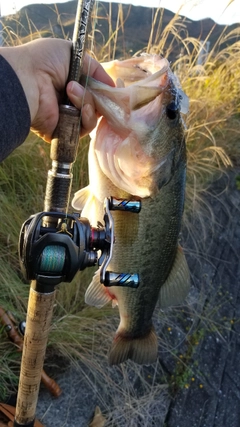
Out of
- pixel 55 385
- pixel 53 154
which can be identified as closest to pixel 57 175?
pixel 53 154

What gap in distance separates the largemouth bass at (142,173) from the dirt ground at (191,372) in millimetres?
898

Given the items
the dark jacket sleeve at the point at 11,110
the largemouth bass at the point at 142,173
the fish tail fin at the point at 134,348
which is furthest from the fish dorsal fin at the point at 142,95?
the fish tail fin at the point at 134,348

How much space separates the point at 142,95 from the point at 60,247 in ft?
2.00

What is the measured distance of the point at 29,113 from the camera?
4.41ft

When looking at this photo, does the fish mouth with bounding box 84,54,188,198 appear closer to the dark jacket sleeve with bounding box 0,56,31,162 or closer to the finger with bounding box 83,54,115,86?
the finger with bounding box 83,54,115,86

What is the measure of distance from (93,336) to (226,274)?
1.82m

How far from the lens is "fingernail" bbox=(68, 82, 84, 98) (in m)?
1.29

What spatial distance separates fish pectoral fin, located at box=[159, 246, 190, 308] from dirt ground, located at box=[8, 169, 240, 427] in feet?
3.10

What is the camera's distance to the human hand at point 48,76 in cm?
134

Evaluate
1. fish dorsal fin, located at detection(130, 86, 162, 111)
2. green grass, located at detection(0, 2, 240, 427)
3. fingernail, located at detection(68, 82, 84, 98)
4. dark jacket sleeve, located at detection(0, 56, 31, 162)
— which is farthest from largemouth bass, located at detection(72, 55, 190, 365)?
green grass, located at detection(0, 2, 240, 427)

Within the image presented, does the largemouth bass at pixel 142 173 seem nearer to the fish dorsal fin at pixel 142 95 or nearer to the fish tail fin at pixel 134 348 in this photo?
the fish dorsal fin at pixel 142 95

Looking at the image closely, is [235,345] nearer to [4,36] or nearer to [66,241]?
[66,241]

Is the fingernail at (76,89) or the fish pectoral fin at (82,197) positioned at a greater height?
the fingernail at (76,89)

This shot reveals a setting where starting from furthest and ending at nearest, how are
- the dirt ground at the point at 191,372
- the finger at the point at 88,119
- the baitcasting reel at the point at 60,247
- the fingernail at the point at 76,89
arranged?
the dirt ground at the point at 191,372 → the finger at the point at 88,119 → the fingernail at the point at 76,89 → the baitcasting reel at the point at 60,247
